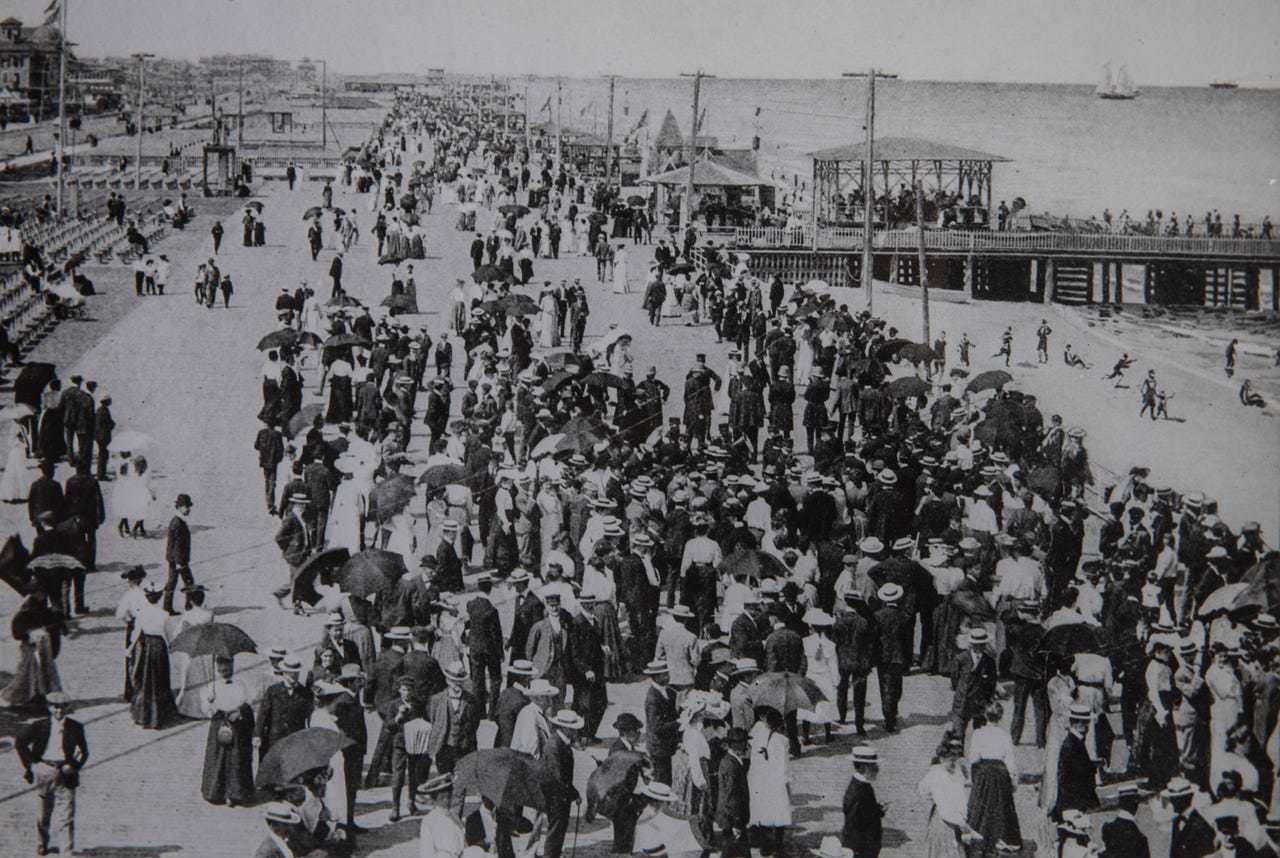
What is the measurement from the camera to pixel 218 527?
20094 mm

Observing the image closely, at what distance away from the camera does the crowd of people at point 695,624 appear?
11.1m

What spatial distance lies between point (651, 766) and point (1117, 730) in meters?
6.13

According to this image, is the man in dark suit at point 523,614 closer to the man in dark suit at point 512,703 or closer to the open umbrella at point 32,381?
the man in dark suit at point 512,703

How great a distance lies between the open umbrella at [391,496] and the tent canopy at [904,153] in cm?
4118

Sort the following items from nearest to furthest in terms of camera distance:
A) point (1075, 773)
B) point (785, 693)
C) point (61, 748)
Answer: point (61, 748)
point (785, 693)
point (1075, 773)

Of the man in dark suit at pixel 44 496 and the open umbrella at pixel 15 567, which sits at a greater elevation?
the man in dark suit at pixel 44 496

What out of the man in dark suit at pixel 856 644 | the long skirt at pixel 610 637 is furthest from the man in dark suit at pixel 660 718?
the man in dark suit at pixel 856 644

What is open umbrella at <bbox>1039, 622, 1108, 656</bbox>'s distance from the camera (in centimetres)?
1315

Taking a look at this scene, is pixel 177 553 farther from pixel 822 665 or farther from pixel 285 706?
pixel 822 665

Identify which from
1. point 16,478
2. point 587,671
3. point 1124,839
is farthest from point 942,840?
point 16,478

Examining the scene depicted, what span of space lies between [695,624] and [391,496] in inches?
172

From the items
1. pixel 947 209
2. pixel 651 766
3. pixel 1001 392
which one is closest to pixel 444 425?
pixel 1001 392

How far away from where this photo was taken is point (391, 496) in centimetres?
1697

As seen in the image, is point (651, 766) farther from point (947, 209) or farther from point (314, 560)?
point (947, 209)
